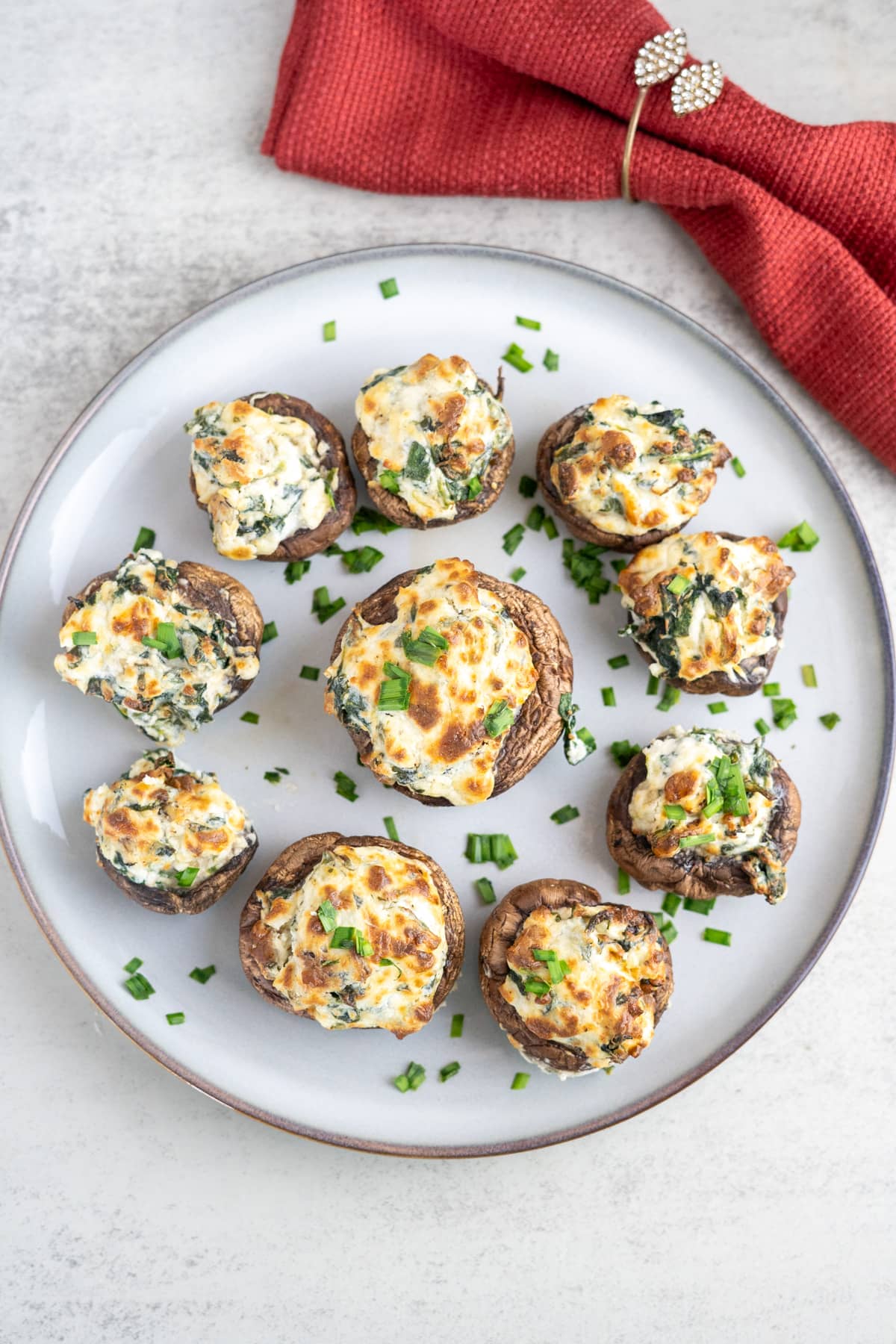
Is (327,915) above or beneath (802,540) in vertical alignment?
beneath

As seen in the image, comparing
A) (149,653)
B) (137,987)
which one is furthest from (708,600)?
(137,987)

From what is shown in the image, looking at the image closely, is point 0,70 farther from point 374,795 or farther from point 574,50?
point 374,795

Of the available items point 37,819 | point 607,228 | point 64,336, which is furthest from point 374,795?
point 607,228

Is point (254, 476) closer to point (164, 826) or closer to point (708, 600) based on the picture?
point (164, 826)

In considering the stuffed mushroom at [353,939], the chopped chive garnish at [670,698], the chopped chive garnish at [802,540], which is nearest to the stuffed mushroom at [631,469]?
the chopped chive garnish at [802,540]

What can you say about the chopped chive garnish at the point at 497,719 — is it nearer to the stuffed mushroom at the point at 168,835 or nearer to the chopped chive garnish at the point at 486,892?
the chopped chive garnish at the point at 486,892

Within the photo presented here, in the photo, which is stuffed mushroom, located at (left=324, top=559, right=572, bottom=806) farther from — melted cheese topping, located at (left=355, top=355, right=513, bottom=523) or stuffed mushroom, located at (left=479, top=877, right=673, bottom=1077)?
stuffed mushroom, located at (left=479, top=877, right=673, bottom=1077)

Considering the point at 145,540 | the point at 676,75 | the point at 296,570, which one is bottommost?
the point at 145,540
